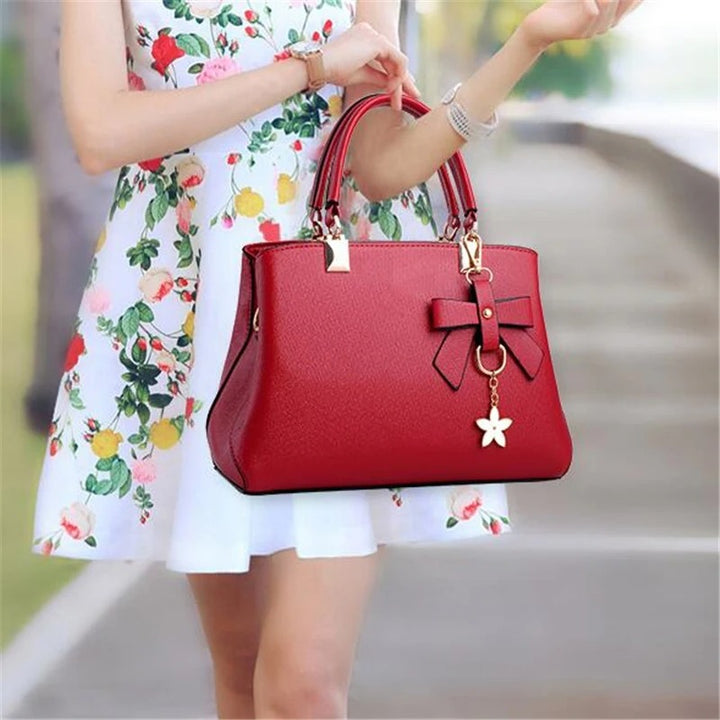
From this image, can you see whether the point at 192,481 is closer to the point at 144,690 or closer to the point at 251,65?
the point at 251,65

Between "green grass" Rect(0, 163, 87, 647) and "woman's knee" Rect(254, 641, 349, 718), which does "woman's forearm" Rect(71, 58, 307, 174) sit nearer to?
"woman's knee" Rect(254, 641, 349, 718)

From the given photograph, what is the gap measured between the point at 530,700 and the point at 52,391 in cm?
129

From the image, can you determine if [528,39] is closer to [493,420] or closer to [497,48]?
[493,420]

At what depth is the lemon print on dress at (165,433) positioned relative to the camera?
1.63 meters

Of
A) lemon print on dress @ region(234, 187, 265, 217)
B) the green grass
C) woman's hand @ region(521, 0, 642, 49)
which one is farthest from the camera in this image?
the green grass

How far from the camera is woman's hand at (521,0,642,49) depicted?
4.74ft

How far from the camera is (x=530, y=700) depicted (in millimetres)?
2799

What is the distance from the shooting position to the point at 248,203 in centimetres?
156

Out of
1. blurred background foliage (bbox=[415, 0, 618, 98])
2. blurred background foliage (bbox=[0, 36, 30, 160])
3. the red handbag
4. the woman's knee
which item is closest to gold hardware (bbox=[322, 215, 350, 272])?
the red handbag

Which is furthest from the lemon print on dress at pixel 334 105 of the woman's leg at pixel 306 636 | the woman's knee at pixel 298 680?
the woman's knee at pixel 298 680

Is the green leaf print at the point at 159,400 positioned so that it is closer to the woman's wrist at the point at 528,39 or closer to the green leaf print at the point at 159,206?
the green leaf print at the point at 159,206

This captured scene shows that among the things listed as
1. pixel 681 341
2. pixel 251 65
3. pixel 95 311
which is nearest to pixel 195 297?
pixel 95 311

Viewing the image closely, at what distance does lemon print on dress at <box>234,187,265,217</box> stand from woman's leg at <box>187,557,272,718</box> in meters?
0.47

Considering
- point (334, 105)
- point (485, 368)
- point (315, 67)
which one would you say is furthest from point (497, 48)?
point (485, 368)
